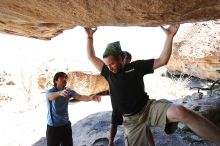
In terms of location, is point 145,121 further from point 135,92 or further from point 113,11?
point 113,11

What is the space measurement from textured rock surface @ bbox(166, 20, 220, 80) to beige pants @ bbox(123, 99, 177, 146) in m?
6.32

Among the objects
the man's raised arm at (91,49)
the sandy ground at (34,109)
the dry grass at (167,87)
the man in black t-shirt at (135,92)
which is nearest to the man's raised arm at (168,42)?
the man in black t-shirt at (135,92)

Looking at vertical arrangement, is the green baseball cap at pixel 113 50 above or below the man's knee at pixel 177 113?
above

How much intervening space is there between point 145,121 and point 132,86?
1.22ft

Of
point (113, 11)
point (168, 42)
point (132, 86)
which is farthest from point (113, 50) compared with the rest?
point (113, 11)

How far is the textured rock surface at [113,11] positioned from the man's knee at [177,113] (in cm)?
75

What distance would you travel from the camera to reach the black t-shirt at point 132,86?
3426 millimetres

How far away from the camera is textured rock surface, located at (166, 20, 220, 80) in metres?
9.26

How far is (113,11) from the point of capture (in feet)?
9.16

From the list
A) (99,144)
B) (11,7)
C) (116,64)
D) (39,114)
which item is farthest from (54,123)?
(39,114)

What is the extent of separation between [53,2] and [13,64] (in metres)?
10.6

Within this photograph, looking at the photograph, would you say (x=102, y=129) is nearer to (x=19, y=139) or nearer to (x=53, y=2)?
(x=19, y=139)

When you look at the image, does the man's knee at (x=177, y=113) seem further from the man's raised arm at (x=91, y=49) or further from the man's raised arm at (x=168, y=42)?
the man's raised arm at (x=91, y=49)

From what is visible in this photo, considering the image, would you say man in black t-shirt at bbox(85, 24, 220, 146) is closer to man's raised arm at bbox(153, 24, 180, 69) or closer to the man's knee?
man's raised arm at bbox(153, 24, 180, 69)
